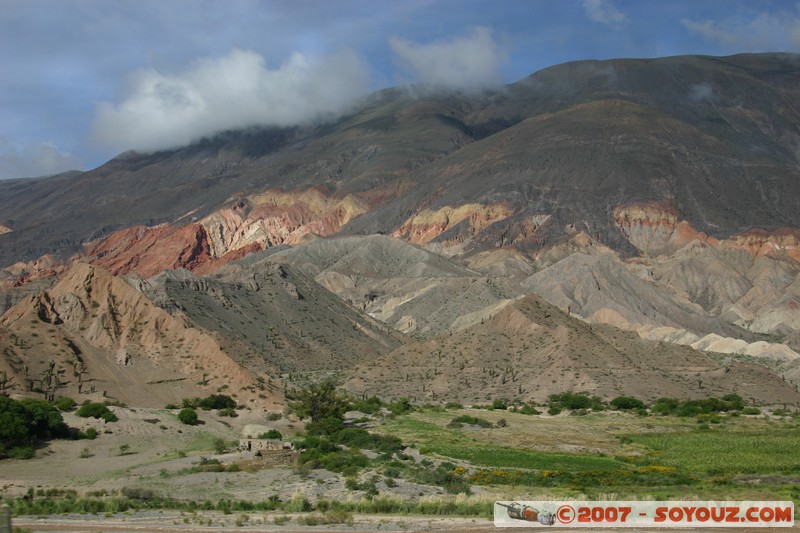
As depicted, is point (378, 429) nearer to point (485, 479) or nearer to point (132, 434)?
point (132, 434)

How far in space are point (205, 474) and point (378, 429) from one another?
77.8ft

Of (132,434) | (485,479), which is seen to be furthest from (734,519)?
(132,434)

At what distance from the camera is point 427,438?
216ft

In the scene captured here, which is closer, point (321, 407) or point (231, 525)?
point (231, 525)

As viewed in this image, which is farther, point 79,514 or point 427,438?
point 427,438

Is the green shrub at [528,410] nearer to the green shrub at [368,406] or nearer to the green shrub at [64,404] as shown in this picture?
the green shrub at [368,406]

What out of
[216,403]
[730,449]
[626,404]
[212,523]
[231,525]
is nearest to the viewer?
[231,525]

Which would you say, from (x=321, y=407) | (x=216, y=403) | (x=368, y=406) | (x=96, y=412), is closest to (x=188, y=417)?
(x=96, y=412)

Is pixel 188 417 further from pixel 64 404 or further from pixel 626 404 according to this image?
pixel 626 404

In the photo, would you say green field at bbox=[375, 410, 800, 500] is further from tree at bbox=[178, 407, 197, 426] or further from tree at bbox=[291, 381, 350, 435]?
tree at bbox=[178, 407, 197, 426]

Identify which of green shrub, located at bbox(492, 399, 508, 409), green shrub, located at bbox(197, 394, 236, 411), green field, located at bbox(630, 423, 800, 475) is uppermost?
green shrub, located at bbox(197, 394, 236, 411)

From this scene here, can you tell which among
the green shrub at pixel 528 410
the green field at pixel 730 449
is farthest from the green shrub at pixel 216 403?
the green field at pixel 730 449

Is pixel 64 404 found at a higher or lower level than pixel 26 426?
higher

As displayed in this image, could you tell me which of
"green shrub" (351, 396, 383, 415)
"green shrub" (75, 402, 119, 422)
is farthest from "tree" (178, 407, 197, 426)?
"green shrub" (351, 396, 383, 415)
